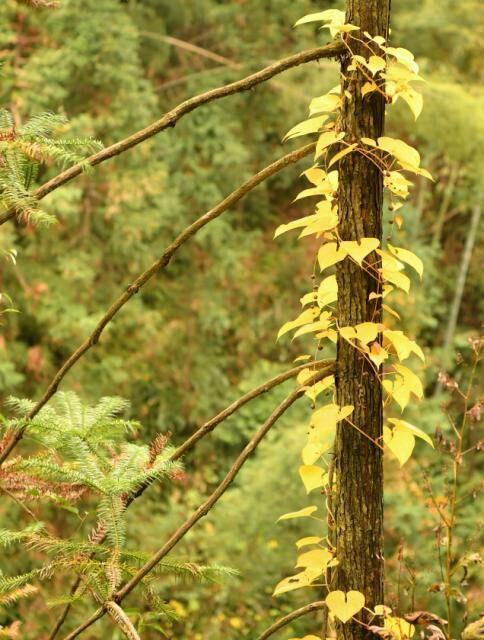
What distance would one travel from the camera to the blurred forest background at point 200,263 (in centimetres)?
585

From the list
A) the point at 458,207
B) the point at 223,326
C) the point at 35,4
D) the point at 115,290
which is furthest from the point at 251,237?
the point at 35,4

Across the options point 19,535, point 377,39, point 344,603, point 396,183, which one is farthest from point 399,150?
point 19,535

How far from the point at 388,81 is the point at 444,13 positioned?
822 cm

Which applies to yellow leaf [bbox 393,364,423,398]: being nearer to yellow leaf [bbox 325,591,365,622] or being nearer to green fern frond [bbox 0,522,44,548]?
yellow leaf [bbox 325,591,365,622]

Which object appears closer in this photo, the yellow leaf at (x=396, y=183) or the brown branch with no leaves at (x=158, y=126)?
the brown branch with no leaves at (x=158, y=126)

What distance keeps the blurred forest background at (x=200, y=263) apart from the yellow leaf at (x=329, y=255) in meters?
3.66

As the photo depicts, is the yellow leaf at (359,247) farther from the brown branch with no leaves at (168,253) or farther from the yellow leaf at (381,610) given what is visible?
the yellow leaf at (381,610)

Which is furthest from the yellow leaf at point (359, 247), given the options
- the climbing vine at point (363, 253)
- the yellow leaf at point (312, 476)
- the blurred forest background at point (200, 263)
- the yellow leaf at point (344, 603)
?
the blurred forest background at point (200, 263)

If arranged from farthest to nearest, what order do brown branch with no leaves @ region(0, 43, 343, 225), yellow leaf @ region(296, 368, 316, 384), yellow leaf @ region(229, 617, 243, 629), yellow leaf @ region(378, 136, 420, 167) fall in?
yellow leaf @ region(229, 617, 243, 629), yellow leaf @ region(296, 368, 316, 384), yellow leaf @ region(378, 136, 420, 167), brown branch with no leaves @ region(0, 43, 343, 225)

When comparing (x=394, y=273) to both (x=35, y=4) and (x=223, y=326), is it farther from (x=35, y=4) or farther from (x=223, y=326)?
(x=223, y=326)

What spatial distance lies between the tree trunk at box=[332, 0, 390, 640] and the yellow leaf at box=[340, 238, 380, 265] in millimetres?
33

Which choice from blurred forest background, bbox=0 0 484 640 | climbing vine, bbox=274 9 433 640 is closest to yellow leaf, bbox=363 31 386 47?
climbing vine, bbox=274 9 433 640

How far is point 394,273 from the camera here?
4.47ft

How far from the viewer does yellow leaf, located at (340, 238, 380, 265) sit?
1.30m
